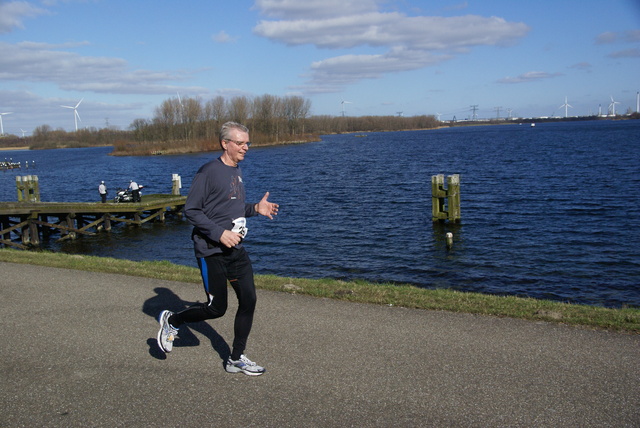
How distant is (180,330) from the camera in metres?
6.79

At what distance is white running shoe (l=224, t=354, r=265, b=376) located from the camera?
17.4 feet

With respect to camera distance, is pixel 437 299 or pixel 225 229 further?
pixel 437 299

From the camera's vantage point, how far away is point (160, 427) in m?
4.41

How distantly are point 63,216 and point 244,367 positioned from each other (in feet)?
71.8

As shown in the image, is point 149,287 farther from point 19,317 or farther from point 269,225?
point 269,225

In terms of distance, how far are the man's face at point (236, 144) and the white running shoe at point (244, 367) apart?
1907mm

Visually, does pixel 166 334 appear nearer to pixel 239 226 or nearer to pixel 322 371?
pixel 239 226

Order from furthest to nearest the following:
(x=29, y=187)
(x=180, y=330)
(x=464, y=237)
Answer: (x=29, y=187), (x=464, y=237), (x=180, y=330)

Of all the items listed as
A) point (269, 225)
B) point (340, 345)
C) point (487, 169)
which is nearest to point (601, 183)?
point (487, 169)

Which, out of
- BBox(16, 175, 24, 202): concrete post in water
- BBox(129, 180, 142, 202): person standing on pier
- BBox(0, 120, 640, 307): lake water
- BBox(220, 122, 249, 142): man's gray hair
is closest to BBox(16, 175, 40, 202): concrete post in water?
BBox(16, 175, 24, 202): concrete post in water

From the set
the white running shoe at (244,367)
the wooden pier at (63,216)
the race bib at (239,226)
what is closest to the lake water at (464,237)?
the wooden pier at (63,216)

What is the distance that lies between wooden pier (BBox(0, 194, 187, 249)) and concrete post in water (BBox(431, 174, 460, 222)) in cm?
1303

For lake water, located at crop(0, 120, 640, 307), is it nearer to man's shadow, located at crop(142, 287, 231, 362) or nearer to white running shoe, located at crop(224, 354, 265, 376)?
man's shadow, located at crop(142, 287, 231, 362)

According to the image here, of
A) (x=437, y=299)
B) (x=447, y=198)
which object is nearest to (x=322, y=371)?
(x=437, y=299)
